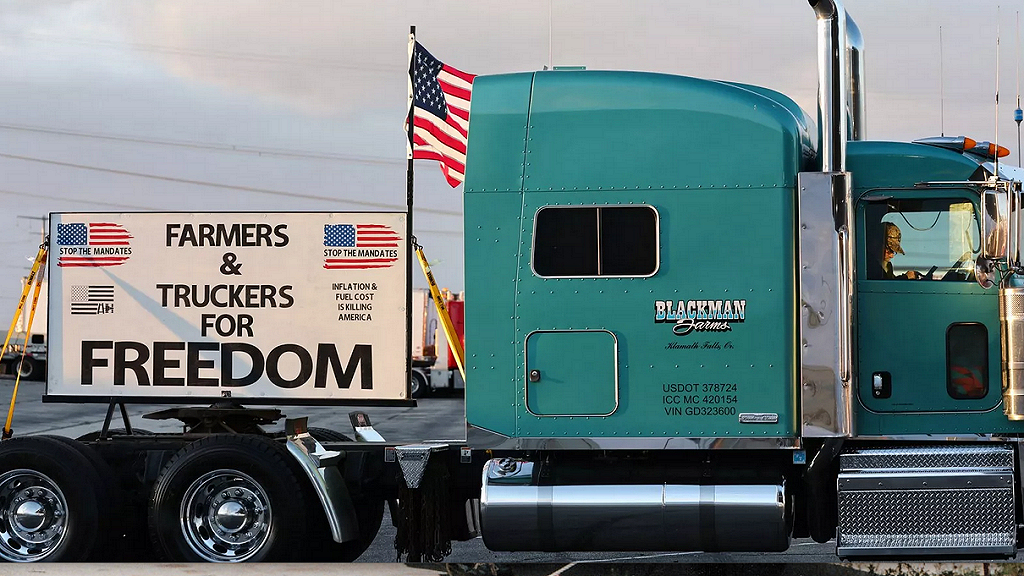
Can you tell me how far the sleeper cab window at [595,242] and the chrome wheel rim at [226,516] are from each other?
248 cm

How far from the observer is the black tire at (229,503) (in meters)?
7.50

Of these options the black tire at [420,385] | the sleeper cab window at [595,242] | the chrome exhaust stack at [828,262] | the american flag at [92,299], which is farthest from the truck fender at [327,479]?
the black tire at [420,385]

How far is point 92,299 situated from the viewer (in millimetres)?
8250

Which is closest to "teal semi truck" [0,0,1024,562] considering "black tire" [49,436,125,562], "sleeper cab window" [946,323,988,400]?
"sleeper cab window" [946,323,988,400]

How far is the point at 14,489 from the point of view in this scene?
7926 millimetres

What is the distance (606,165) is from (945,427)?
8.67ft

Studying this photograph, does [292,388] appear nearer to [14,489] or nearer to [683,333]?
[14,489]

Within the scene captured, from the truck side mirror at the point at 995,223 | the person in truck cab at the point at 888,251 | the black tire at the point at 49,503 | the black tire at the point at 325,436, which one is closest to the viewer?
the truck side mirror at the point at 995,223

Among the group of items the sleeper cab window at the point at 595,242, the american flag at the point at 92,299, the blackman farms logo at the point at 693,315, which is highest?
the sleeper cab window at the point at 595,242

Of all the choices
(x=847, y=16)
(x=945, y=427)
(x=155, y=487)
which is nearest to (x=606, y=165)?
(x=847, y=16)

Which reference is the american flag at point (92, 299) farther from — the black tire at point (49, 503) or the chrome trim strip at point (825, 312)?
the chrome trim strip at point (825, 312)

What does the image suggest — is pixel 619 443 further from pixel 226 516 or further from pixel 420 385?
pixel 420 385

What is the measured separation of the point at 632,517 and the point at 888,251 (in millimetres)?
2298

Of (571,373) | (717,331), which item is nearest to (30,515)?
(571,373)
